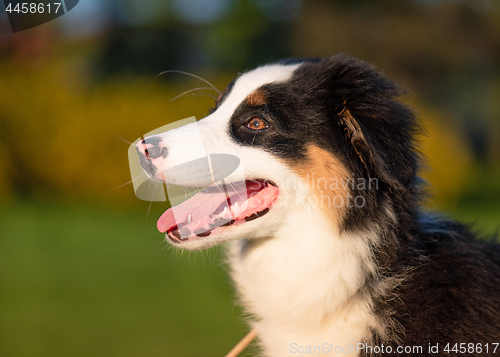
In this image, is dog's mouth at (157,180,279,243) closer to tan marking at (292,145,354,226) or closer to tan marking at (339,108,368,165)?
tan marking at (292,145,354,226)

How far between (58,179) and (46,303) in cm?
537

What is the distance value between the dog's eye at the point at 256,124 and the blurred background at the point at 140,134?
0.73 meters

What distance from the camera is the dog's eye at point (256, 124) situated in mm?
2447

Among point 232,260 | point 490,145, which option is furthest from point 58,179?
point 490,145

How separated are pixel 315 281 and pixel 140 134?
26.0 feet

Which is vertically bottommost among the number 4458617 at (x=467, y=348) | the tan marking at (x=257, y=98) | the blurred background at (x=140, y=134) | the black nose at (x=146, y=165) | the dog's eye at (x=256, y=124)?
the blurred background at (x=140, y=134)

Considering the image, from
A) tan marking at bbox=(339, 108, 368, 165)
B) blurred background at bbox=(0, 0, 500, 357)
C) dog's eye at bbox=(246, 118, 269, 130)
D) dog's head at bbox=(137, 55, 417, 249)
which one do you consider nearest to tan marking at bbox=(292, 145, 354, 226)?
dog's head at bbox=(137, 55, 417, 249)

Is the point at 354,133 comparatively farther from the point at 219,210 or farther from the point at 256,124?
the point at 219,210

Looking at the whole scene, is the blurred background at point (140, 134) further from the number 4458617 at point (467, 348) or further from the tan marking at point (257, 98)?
the number 4458617 at point (467, 348)

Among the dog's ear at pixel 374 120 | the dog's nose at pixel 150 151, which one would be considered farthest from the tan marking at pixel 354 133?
the dog's nose at pixel 150 151

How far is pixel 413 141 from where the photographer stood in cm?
240

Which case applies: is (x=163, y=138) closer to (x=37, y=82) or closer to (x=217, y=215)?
(x=217, y=215)

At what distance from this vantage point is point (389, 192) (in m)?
2.33

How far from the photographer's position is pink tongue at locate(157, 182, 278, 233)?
240 cm
